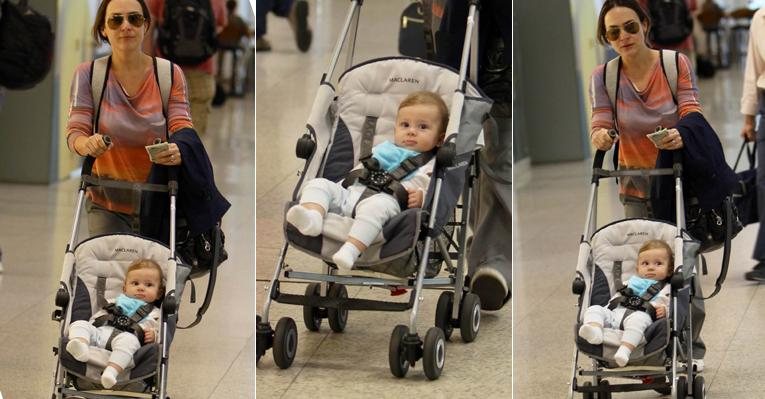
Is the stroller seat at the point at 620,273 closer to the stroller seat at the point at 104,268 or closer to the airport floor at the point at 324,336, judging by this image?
the airport floor at the point at 324,336

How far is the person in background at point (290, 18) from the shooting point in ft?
27.3

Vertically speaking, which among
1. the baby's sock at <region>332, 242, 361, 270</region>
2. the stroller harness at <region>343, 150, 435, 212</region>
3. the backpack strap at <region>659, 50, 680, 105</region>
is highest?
the backpack strap at <region>659, 50, 680, 105</region>

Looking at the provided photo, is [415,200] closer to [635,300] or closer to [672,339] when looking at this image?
[635,300]

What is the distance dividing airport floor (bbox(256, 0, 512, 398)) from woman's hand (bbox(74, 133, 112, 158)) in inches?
42.9

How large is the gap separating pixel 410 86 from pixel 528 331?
1.04 meters

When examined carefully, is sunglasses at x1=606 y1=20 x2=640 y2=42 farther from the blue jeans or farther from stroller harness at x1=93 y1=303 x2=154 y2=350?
the blue jeans

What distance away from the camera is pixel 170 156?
540 cm

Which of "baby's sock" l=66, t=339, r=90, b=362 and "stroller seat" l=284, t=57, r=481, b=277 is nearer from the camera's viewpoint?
"baby's sock" l=66, t=339, r=90, b=362

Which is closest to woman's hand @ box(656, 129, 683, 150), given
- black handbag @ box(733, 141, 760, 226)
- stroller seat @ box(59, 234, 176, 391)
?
black handbag @ box(733, 141, 760, 226)

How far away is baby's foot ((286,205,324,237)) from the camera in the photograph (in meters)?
5.97

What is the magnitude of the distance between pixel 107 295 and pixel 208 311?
0.55 metres

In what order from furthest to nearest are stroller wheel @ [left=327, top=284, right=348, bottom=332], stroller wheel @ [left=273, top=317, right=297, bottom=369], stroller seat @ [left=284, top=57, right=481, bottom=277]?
stroller wheel @ [left=327, top=284, right=348, bottom=332]
stroller seat @ [left=284, top=57, right=481, bottom=277]
stroller wheel @ [left=273, top=317, right=297, bottom=369]

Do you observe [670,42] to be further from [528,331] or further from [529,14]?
[528,331]

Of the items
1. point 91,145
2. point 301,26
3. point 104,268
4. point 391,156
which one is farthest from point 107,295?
point 301,26
